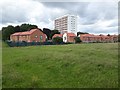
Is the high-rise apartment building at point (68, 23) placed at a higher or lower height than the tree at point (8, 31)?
higher

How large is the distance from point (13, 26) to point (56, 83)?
294 ft

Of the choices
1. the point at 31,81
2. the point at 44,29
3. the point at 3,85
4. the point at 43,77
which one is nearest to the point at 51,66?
the point at 43,77

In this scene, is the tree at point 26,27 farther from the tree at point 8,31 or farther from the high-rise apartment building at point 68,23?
the high-rise apartment building at point 68,23

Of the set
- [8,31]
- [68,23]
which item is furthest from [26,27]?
[68,23]

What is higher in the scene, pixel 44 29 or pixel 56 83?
pixel 44 29

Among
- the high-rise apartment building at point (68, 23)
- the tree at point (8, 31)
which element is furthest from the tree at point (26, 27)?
the high-rise apartment building at point (68, 23)

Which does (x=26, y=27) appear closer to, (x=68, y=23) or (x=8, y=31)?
(x=8, y=31)

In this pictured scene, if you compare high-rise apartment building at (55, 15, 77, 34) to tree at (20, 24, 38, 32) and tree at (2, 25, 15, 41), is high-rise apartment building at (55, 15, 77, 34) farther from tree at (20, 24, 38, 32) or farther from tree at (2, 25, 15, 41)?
tree at (2, 25, 15, 41)

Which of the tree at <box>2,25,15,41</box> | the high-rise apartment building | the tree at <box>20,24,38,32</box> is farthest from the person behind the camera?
the high-rise apartment building

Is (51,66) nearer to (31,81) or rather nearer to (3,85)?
(31,81)

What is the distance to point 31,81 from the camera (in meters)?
10.5

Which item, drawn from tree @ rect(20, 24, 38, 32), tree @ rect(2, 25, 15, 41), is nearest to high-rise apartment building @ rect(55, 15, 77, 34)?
tree @ rect(20, 24, 38, 32)

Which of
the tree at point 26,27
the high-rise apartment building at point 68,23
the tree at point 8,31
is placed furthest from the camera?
the high-rise apartment building at point 68,23

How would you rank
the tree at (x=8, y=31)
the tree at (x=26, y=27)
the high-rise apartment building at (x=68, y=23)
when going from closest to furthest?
the tree at (x=8, y=31) → the tree at (x=26, y=27) → the high-rise apartment building at (x=68, y=23)
